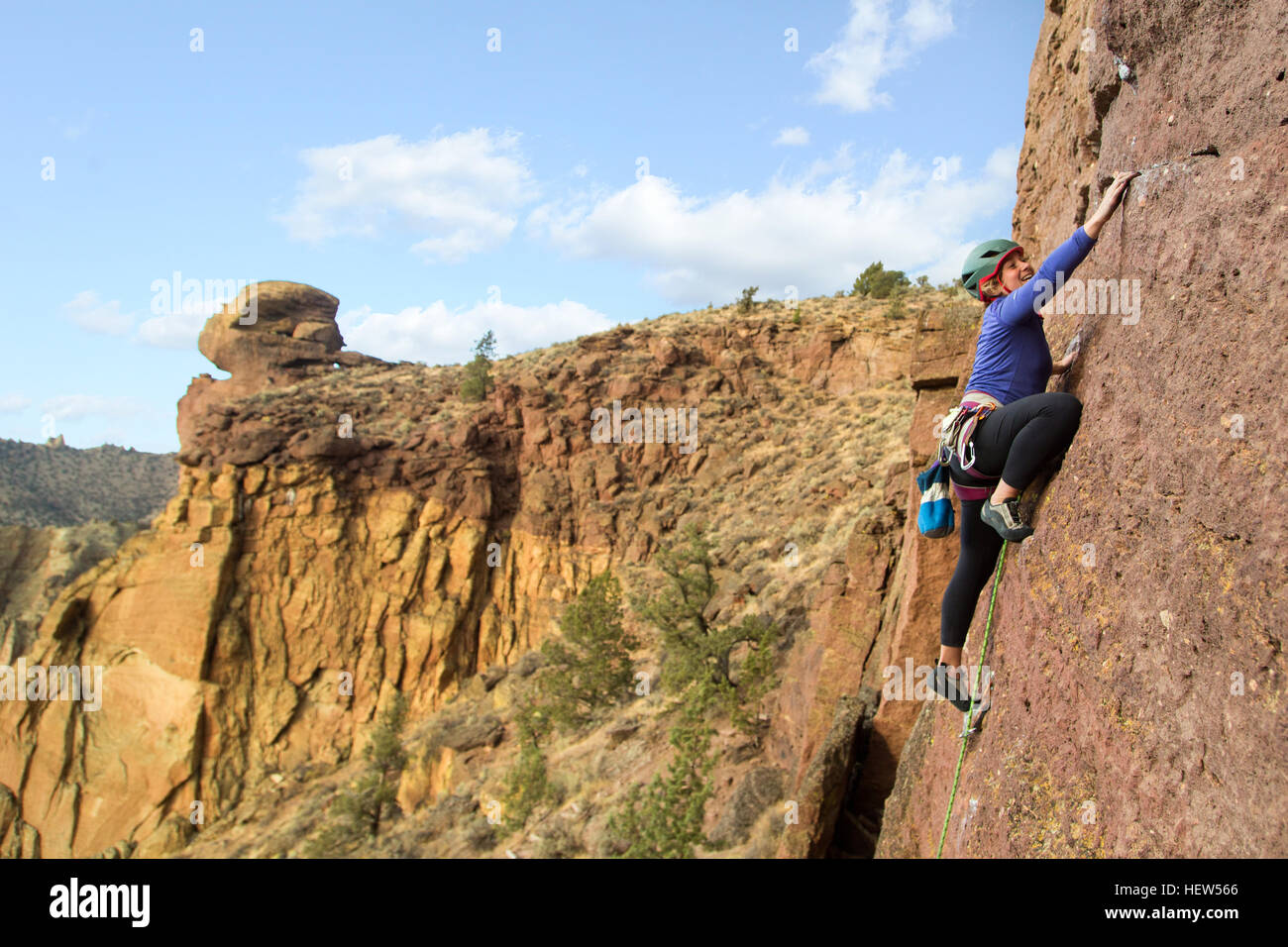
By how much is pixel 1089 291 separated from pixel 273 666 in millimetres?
26509

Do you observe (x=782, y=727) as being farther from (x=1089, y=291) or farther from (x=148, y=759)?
(x=148, y=759)

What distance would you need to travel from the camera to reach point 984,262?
3.52 meters

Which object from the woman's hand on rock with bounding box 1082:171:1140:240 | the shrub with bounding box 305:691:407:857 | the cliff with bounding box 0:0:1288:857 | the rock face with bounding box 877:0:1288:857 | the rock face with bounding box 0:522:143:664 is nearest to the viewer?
the rock face with bounding box 877:0:1288:857

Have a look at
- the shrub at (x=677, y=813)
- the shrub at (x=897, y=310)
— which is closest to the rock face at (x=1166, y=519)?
the shrub at (x=677, y=813)

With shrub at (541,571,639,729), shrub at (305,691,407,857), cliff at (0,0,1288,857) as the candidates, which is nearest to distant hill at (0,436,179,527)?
cliff at (0,0,1288,857)

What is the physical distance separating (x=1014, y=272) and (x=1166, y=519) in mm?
1487

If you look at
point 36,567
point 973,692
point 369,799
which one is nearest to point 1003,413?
point 973,692

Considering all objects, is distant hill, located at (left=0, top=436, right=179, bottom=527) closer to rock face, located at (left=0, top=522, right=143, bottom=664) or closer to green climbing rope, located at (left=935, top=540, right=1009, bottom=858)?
rock face, located at (left=0, top=522, right=143, bottom=664)

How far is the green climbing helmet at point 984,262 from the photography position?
11.4 ft

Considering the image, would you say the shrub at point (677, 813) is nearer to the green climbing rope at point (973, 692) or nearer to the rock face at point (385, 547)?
the green climbing rope at point (973, 692)

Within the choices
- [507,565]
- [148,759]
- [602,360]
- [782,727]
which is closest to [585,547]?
[507,565]

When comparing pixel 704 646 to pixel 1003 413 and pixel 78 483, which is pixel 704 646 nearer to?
pixel 1003 413

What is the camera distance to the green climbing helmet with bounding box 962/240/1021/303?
11.4 feet

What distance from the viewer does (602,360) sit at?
30.8m
